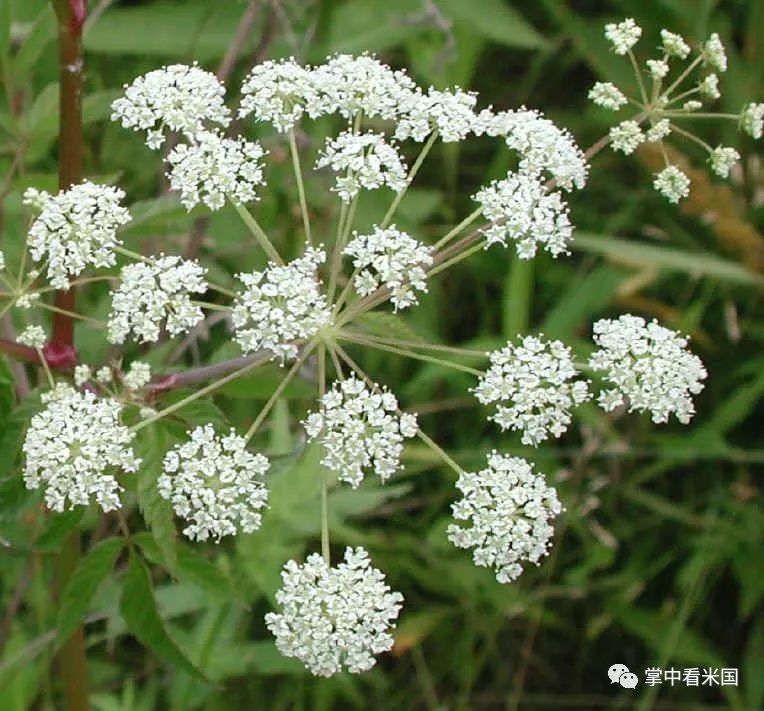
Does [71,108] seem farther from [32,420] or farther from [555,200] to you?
[555,200]

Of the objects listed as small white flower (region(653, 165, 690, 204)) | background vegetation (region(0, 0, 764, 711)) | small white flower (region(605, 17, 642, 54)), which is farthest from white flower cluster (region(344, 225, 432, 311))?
background vegetation (region(0, 0, 764, 711))

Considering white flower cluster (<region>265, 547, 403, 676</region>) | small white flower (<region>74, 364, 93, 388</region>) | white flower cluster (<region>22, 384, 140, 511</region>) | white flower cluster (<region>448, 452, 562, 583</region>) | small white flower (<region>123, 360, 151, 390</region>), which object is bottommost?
white flower cluster (<region>265, 547, 403, 676</region>)

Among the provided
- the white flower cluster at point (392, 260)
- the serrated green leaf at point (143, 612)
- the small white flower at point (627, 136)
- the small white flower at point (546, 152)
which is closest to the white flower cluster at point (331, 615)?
the serrated green leaf at point (143, 612)

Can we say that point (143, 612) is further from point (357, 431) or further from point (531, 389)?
point (531, 389)

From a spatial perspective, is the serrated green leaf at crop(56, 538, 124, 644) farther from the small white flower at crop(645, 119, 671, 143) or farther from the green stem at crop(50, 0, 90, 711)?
the small white flower at crop(645, 119, 671, 143)

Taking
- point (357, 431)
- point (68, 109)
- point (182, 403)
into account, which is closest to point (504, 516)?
point (357, 431)

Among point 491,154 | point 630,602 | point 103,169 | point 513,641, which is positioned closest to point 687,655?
point 630,602

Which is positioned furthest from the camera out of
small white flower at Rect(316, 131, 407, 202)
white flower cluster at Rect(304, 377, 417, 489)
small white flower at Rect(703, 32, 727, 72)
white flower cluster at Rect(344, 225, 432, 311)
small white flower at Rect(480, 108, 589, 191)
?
small white flower at Rect(703, 32, 727, 72)
